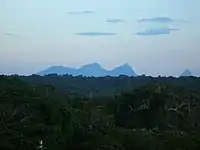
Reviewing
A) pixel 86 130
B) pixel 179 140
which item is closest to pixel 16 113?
pixel 86 130

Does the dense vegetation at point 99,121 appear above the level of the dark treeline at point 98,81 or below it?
below

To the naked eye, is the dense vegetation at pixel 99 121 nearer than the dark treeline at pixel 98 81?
Yes

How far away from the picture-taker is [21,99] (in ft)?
145

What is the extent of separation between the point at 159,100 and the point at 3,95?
69.2ft

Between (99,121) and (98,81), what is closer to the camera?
(99,121)

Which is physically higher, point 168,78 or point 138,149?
point 168,78

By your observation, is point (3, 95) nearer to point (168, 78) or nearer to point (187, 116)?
point (187, 116)

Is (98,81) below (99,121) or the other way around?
the other way around

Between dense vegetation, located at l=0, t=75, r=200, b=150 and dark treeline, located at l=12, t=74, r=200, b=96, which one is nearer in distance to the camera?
dense vegetation, located at l=0, t=75, r=200, b=150

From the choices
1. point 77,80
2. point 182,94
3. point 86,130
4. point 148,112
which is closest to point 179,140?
point 86,130

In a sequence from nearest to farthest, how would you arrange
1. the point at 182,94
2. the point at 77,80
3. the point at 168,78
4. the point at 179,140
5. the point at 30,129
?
the point at 30,129, the point at 179,140, the point at 182,94, the point at 168,78, the point at 77,80

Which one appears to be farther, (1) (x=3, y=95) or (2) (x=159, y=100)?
(2) (x=159, y=100)

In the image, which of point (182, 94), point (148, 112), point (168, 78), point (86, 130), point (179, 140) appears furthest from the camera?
point (168, 78)

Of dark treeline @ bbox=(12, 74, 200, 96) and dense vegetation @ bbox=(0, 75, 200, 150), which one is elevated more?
dark treeline @ bbox=(12, 74, 200, 96)
